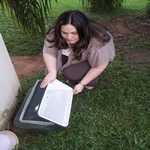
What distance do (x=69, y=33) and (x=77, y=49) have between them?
0.23 metres

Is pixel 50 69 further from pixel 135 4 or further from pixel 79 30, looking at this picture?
pixel 135 4

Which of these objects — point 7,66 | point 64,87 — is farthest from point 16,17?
point 64,87

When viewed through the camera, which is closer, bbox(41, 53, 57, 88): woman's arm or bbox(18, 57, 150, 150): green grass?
bbox(18, 57, 150, 150): green grass

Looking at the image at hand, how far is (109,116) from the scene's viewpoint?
2.97 metres

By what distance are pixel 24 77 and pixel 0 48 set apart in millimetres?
805

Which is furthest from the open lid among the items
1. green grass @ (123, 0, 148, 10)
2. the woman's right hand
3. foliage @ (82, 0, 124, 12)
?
green grass @ (123, 0, 148, 10)

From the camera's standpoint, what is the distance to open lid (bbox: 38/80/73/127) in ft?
8.57

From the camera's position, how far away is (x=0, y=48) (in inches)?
116

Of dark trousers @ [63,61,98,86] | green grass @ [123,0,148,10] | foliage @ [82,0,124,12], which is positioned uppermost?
dark trousers @ [63,61,98,86]

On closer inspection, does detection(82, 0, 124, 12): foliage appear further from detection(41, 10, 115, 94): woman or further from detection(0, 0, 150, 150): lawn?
detection(41, 10, 115, 94): woman

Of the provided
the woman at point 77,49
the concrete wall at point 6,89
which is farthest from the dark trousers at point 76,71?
the concrete wall at point 6,89

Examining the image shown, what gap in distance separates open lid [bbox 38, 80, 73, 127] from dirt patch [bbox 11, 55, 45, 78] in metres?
0.95

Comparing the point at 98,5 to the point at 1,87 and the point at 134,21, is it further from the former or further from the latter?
the point at 1,87

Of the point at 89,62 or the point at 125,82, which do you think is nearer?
the point at 89,62
